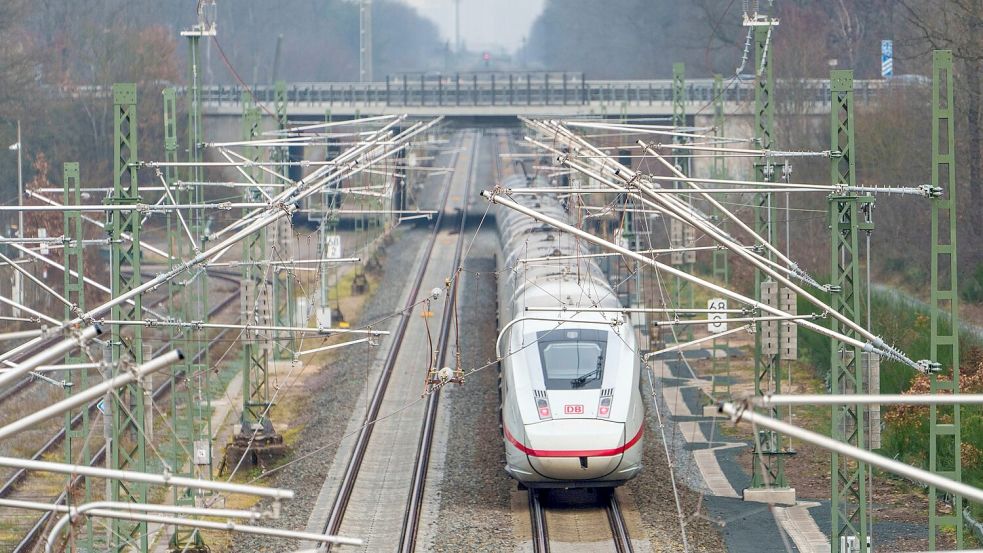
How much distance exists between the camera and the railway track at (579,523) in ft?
64.4

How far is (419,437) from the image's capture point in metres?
26.9

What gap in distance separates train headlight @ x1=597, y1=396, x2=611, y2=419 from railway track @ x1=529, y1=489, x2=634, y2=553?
63.1 inches

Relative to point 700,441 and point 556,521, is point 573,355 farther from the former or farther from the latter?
point 700,441

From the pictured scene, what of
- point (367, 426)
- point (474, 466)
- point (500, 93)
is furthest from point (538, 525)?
point (500, 93)

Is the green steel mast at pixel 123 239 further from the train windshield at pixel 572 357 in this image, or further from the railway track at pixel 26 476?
the train windshield at pixel 572 357

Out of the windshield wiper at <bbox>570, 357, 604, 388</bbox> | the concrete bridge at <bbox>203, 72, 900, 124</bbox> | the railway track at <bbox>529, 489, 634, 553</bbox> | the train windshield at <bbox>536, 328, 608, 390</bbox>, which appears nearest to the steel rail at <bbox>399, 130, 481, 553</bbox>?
the train windshield at <bbox>536, 328, 608, 390</bbox>

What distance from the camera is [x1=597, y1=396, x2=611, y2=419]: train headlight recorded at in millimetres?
20172

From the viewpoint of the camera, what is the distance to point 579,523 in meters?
20.8

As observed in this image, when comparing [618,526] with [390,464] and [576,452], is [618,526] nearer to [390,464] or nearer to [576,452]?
[576,452]

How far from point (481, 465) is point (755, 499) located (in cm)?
498

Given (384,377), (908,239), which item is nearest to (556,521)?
(384,377)

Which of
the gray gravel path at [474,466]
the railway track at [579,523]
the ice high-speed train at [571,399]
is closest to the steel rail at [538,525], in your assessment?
the railway track at [579,523]

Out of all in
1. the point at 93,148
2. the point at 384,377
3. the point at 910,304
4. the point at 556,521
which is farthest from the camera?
the point at 93,148

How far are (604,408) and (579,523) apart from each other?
1.83 m
